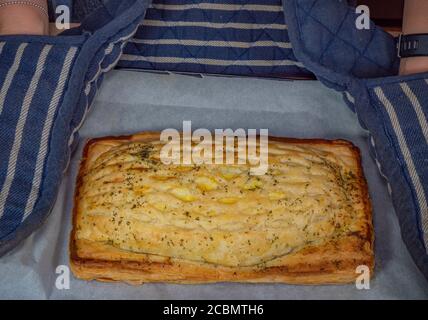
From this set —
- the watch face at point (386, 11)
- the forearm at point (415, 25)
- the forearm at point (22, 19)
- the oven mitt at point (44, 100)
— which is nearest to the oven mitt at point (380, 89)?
the forearm at point (415, 25)

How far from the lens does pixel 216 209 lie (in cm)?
118

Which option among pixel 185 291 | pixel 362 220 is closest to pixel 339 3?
pixel 362 220

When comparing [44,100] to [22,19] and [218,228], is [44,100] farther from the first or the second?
[218,228]

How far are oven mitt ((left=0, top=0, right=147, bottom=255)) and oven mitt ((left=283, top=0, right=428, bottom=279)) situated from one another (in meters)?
0.45

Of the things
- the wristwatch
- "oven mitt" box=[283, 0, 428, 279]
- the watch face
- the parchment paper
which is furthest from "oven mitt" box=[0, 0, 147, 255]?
the watch face

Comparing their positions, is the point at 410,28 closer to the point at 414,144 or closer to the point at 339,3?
the point at 339,3

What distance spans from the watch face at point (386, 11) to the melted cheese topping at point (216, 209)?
2.69ft

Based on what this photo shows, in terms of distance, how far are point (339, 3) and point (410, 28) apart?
211mm

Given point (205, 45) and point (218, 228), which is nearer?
point (218, 228)

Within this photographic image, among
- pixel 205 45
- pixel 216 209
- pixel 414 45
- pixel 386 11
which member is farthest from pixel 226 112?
pixel 386 11

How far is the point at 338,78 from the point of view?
1.40 m

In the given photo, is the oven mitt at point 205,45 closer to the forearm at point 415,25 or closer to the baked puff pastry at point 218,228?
the forearm at point 415,25

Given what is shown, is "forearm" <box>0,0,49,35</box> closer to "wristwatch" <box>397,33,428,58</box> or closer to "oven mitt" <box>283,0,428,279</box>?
"oven mitt" <box>283,0,428,279</box>

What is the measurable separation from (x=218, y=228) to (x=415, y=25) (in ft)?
2.66
